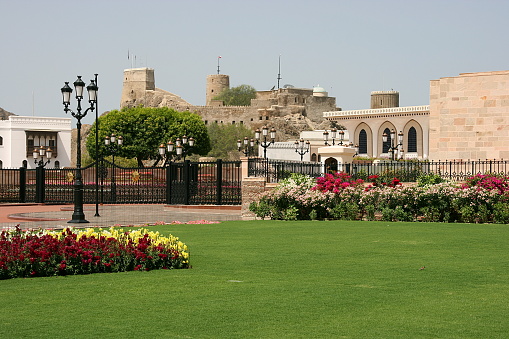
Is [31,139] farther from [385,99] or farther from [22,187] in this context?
[385,99]

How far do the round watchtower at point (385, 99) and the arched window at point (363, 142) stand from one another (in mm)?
34181

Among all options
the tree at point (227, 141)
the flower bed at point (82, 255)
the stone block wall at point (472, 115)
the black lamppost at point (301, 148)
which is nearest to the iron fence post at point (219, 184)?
the stone block wall at point (472, 115)

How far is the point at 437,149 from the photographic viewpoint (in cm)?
2756

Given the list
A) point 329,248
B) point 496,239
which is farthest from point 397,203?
point 329,248

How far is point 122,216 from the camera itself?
22.7 m

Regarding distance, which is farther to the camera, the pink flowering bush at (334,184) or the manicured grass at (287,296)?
the pink flowering bush at (334,184)

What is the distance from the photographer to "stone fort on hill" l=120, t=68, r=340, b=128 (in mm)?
114062

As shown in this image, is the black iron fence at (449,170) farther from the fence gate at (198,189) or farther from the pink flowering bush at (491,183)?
the fence gate at (198,189)

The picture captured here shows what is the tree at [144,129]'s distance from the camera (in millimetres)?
74688

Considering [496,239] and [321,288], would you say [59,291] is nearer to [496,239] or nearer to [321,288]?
[321,288]

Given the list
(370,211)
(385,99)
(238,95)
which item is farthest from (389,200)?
(238,95)

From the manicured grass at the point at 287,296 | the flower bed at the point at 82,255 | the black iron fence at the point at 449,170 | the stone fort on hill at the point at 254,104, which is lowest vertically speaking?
the manicured grass at the point at 287,296

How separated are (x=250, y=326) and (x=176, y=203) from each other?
2041cm

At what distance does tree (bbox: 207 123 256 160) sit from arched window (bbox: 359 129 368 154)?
2013 centimetres
